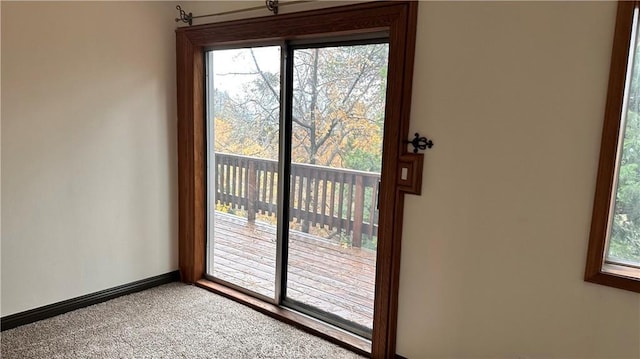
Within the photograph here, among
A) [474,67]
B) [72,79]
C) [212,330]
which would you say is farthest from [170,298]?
[474,67]

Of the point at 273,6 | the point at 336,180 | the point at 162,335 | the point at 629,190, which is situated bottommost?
the point at 162,335

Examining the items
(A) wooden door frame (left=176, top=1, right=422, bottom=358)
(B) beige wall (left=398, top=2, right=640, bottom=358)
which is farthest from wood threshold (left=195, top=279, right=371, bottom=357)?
(B) beige wall (left=398, top=2, right=640, bottom=358)

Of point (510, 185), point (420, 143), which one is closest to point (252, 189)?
point (420, 143)

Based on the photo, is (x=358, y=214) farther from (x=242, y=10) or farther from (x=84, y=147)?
(x=84, y=147)

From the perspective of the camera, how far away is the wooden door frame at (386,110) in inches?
78.7

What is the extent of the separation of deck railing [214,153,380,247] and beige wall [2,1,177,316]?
1.50ft

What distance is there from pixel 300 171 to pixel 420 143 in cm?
91

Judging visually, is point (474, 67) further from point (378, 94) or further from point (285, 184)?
point (285, 184)

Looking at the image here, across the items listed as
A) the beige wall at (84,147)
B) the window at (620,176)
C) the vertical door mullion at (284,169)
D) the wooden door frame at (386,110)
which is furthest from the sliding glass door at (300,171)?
the window at (620,176)

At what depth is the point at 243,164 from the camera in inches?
118

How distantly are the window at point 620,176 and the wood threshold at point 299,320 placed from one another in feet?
4.13

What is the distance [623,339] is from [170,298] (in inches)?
102

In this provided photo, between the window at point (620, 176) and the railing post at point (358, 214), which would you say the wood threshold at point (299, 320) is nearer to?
the railing post at point (358, 214)

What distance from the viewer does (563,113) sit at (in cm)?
164
